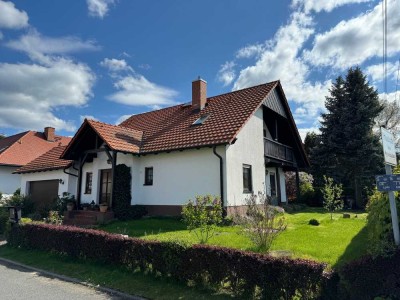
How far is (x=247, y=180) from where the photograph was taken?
16359 millimetres

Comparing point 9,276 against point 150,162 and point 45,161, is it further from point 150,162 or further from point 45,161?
point 45,161

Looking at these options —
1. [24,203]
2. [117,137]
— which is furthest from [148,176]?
[24,203]

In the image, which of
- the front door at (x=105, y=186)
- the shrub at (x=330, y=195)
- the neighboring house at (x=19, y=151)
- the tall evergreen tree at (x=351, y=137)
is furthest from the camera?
the neighboring house at (x=19, y=151)

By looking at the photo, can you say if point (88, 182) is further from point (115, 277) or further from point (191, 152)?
point (115, 277)

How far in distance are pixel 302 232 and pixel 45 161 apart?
711 inches

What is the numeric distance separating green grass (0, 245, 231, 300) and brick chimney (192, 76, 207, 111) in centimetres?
1193

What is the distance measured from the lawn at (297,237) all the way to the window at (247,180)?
3690 mm

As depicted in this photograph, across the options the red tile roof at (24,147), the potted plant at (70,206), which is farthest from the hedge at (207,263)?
the red tile roof at (24,147)

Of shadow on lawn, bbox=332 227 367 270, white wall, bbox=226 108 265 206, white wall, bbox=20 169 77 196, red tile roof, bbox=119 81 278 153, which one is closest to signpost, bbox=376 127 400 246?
shadow on lawn, bbox=332 227 367 270

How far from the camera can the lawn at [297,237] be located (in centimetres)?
810

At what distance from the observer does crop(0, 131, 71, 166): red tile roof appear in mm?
28062

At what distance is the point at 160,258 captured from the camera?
726 centimetres

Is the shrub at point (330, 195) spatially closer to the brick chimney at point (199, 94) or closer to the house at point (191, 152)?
the house at point (191, 152)

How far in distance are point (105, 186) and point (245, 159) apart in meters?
8.17
